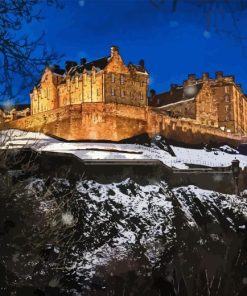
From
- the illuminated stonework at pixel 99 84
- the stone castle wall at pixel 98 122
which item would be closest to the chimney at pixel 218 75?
the illuminated stonework at pixel 99 84

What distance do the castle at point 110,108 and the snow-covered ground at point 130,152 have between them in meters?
1.95

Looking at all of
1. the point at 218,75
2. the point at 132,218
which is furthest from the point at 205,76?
the point at 132,218

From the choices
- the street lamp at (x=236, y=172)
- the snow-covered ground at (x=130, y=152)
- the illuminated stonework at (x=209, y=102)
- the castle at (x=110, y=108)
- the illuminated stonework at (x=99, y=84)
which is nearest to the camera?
the snow-covered ground at (x=130, y=152)

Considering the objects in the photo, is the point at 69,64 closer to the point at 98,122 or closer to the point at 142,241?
the point at 98,122

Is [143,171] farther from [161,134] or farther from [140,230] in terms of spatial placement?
[161,134]

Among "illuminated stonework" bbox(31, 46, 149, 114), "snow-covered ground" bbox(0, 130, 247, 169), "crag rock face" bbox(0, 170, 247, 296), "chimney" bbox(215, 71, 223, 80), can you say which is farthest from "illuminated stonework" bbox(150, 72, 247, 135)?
"crag rock face" bbox(0, 170, 247, 296)

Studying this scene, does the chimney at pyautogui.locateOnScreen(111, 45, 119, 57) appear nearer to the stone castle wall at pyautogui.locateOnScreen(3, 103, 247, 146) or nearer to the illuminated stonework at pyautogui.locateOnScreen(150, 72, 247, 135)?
the stone castle wall at pyautogui.locateOnScreen(3, 103, 247, 146)

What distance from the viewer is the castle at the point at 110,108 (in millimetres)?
49406

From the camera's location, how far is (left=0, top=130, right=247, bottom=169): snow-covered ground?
141ft

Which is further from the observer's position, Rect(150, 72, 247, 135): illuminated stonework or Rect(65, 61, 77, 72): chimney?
Rect(150, 72, 247, 135): illuminated stonework

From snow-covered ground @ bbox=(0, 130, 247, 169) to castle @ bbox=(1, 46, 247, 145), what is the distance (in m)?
1.95

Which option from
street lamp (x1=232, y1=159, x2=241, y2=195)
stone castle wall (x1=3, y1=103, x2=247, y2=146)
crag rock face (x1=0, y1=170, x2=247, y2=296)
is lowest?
crag rock face (x1=0, y1=170, x2=247, y2=296)

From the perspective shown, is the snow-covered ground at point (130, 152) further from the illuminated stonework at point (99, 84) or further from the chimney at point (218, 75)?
the chimney at point (218, 75)

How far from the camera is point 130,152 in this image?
4556cm
